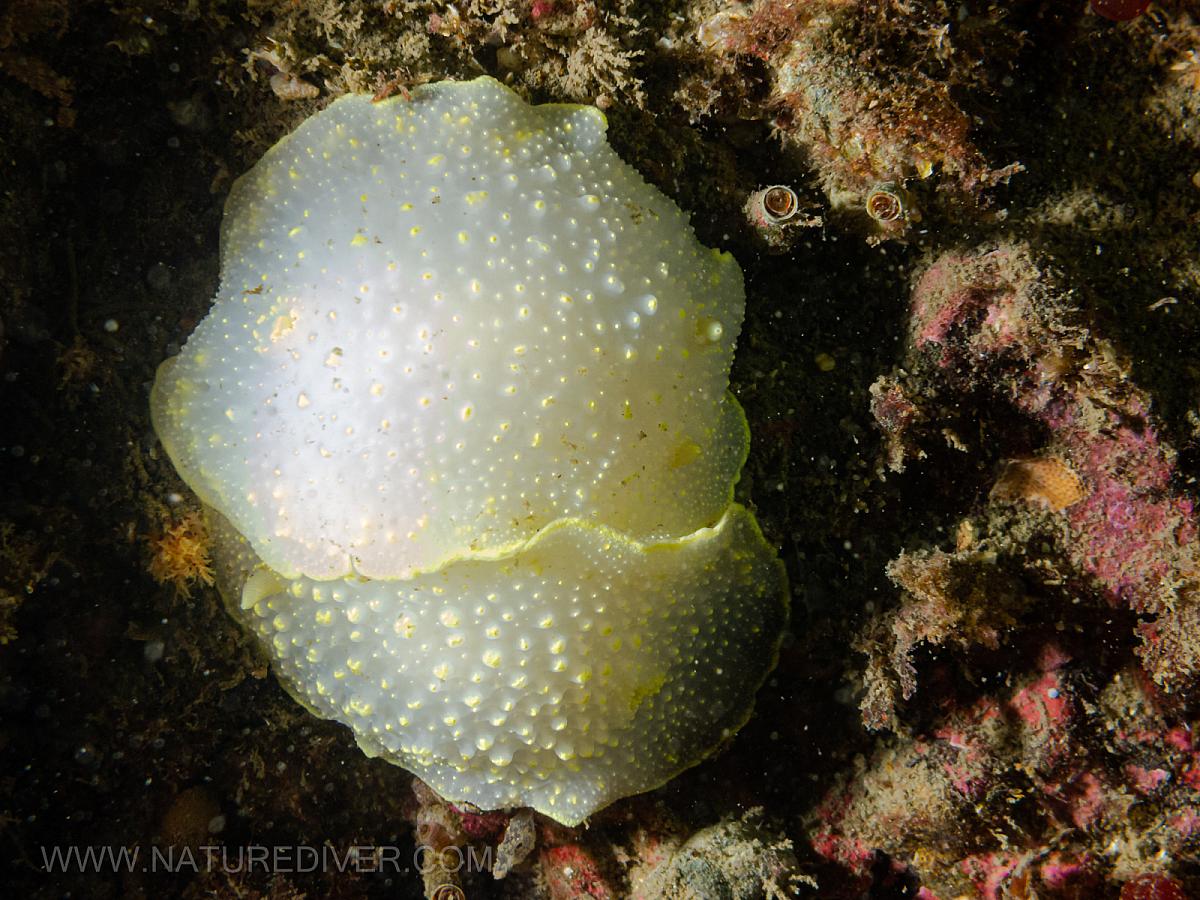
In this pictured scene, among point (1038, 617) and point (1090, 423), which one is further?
point (1038, 617)

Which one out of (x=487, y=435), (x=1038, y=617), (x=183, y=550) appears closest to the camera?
(x=487, y=435)

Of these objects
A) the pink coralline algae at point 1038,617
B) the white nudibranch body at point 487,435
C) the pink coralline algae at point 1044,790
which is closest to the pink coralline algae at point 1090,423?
the pink coralline algae at point 1038,617

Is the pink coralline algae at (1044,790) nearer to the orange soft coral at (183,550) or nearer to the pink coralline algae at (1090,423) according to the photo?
the pink coralline algae at (1090,423)

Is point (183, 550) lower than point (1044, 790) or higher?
higher

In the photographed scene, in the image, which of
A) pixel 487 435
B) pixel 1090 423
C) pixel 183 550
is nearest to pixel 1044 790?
pixel 1090 423

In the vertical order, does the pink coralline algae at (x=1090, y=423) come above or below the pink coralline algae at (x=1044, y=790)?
above

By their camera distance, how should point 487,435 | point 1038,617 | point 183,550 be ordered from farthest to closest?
point 183,550, point 1038,617, point 487,435

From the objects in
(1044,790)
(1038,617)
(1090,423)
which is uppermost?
(1090,423)

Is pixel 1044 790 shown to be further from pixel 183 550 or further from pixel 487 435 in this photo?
pixel 183 550
